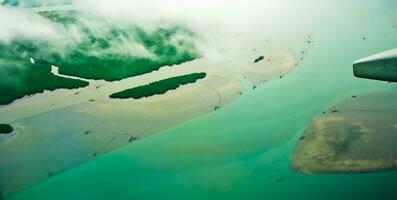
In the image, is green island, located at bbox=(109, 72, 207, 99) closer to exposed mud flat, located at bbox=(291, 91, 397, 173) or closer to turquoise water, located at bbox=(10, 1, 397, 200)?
turquoise water, located at bbox=(10, 1, 397, 200)

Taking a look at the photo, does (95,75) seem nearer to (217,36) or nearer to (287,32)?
(217,36)

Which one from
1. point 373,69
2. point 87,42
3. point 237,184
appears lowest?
point 237,184

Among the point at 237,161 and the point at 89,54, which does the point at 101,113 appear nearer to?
the point at 237,161

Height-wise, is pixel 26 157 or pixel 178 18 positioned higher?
pixel 178 18

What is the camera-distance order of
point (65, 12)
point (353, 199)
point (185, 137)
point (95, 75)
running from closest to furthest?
point (353, 199), point (185, 137), point (95, 75), point (65, 12)

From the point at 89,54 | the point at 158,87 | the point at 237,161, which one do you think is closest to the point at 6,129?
the point at 158,87

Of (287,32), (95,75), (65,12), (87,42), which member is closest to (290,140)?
(95,75)

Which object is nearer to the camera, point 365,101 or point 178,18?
point 365,101

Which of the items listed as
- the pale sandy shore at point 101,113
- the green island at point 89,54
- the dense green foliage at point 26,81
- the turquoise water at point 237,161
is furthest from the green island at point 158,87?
the turquoise water at point 237,161
